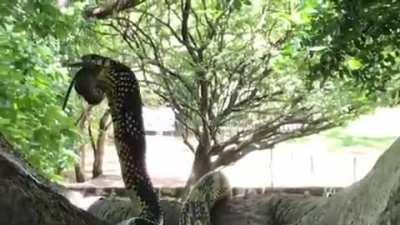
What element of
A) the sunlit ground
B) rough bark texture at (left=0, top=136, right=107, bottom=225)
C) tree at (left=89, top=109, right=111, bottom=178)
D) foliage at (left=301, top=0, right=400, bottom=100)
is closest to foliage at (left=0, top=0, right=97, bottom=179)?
foliage at (left=301, top=0, right=400, bottom=100)

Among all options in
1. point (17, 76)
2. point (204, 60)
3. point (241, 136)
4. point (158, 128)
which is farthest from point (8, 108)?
point (158, 128)

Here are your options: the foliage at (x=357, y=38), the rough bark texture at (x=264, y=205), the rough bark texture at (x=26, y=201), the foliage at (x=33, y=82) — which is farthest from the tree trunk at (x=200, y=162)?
the rough bark texture at (x=26, y=201)

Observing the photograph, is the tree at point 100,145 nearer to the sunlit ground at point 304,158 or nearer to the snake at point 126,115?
the sunlit ground at point 304,158

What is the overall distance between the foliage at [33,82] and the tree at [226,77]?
1917 millimetres

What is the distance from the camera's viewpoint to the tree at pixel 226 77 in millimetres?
5016

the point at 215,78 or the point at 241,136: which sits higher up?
the point at 215,78

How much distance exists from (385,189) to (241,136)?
489 centimetres

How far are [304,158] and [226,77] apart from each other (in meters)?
3.54

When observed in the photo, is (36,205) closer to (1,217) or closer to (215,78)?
(1,217)

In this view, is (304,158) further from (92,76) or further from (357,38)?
(92,76)

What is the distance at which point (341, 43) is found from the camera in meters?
1.51

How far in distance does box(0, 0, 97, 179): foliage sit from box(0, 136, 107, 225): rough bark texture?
1223 mm

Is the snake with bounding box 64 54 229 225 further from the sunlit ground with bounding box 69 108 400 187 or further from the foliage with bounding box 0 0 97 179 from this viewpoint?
the sunlit ground with bounding box 69 108 400 187

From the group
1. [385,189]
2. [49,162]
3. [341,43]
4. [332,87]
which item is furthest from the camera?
[332,87]
